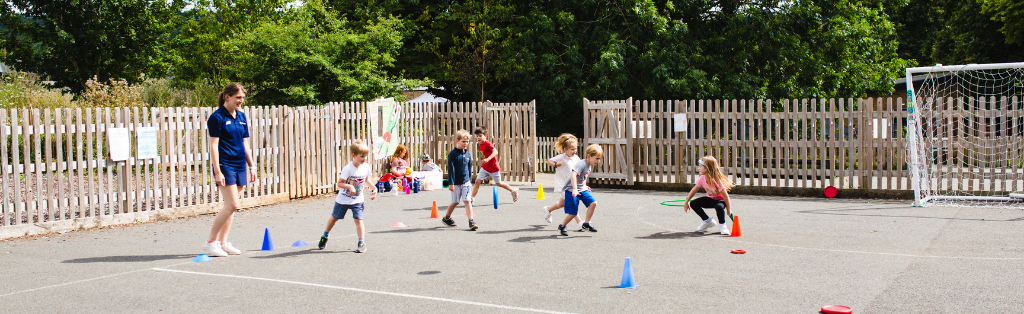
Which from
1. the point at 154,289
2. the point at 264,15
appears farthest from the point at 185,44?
the point at 154,289

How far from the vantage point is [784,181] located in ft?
48.7

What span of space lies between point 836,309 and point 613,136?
10982 mm

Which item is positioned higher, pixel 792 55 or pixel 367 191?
pixel 792 55

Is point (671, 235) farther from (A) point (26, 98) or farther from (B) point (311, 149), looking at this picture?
(A) point (26, 98)

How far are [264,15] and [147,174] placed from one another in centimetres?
2505

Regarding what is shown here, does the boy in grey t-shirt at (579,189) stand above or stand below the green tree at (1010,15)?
below

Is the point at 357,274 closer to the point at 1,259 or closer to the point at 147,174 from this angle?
the point at 1,259

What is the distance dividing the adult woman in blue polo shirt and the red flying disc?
528 cm

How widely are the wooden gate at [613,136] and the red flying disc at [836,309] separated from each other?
10.5m

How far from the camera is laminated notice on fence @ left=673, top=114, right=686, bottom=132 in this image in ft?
49.8

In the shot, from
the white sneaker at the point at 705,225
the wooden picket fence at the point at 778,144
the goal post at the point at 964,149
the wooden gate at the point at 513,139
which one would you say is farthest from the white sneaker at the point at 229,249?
the goal post at the point at 964,149

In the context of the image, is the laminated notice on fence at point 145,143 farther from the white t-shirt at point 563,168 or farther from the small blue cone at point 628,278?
the small blue cone at point 628,278

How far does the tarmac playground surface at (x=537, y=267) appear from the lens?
5707 millimetres

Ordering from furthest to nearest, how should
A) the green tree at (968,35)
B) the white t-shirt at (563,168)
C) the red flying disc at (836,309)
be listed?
the green tree at (968,35)
the white t-shirt at (563,168)
the red flying disc at (836,309)
